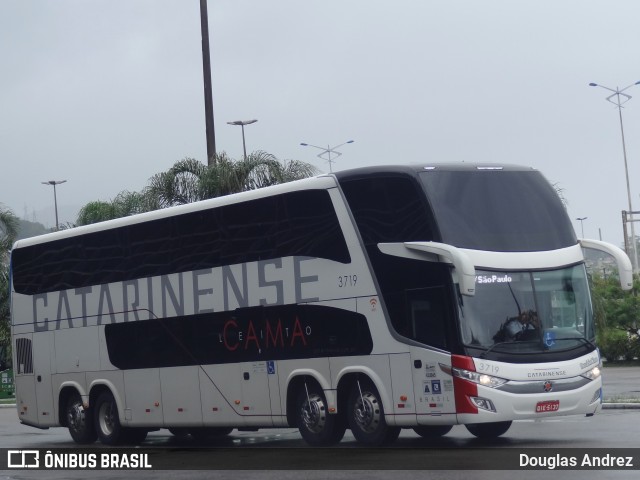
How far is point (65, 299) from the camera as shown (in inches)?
955

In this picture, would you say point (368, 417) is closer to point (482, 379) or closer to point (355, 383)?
point (355, 383)

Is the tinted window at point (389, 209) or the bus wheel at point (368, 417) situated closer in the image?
the tinted window at point (389, 209)

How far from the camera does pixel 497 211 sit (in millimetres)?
17875

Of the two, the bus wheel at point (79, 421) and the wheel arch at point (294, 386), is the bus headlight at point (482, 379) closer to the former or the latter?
the wheel arch at point (294, 386)

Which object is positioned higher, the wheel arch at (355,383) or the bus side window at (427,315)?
the bus side window at (427,315)

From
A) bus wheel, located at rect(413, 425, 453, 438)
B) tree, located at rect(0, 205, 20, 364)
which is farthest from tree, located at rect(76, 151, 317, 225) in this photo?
tree, located at rect(0, 205, 20, 364)

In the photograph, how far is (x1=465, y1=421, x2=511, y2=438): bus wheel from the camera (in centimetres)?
1923

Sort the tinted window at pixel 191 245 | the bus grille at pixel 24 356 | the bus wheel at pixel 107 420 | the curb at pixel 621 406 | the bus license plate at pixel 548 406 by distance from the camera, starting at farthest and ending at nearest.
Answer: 1. the bus grille at pixel 24 356
2. the curb at pixel 621 406
3. the bus wheel at pixel 107 420
4. the tinted window at pixel 191 245
5. the bus license plate at pixel 548 406

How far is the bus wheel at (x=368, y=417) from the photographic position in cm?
1809

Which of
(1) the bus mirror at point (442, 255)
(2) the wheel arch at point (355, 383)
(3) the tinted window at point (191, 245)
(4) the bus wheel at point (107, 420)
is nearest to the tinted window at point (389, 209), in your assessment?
(1) the bus mirror at point (442, 255)

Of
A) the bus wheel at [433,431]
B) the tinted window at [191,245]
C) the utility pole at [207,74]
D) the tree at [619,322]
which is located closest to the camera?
the tinted window at [191,245]

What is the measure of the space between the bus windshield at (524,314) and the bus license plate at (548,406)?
73 cm

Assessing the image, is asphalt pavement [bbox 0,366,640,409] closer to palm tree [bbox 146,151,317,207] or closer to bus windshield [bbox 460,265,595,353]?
bus windshield [bbox 460,265,595,353]

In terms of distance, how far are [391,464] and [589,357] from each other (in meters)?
4.05
